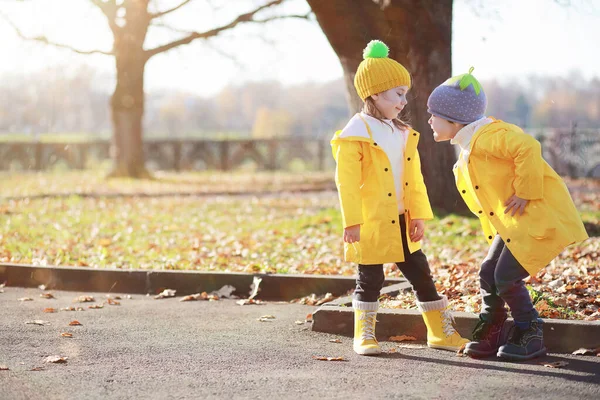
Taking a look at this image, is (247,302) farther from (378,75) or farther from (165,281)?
(378,75)

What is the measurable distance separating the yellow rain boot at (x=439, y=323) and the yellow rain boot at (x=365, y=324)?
11.8 inches

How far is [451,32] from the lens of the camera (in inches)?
414

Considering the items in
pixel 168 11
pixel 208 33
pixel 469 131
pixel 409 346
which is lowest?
pixel 409 346

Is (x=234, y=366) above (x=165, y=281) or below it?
below

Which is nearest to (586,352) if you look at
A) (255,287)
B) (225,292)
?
(255,287)

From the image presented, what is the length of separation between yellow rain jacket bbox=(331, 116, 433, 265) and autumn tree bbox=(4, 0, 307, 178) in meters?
17.1

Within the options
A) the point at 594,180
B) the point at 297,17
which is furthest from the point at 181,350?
the point at 594,180

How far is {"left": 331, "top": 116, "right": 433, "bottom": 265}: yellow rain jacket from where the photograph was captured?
4.61 metres

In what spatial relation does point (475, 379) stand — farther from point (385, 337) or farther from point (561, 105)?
point (561, 105)

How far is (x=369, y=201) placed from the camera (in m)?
4.68

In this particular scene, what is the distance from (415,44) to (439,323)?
588 cm

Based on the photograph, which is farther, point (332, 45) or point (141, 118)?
point (141, 118)

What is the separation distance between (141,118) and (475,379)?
20.7 metres

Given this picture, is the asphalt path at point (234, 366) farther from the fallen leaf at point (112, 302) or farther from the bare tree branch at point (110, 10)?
the bare tree branch at point (110, 10)
